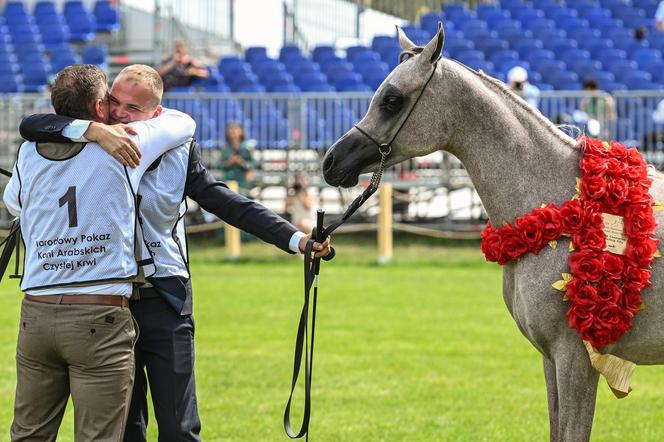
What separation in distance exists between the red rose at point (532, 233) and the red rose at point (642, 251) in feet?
1.26

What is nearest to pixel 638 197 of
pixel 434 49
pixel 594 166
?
pixel 594 166

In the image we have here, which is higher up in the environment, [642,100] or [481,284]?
[642,100]

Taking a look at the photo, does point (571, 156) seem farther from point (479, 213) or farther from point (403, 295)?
point (479, 213)

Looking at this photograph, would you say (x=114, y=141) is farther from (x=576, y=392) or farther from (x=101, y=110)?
(x=576, y=392)

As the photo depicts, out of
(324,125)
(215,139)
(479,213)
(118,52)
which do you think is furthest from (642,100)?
(118,52)

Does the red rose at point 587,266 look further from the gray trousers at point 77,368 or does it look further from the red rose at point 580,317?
the gray trousers at point 77,368

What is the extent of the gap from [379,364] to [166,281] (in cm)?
499

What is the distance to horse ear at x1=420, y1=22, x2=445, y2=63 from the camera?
475 cm

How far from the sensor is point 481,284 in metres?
14.4

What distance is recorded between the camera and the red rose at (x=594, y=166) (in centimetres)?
479

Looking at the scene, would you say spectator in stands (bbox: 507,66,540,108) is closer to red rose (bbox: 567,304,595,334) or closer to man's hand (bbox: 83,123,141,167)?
red rose (bbox: 567,304,595,334)

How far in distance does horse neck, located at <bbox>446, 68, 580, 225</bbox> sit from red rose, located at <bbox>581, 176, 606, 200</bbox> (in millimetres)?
77

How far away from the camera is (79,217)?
13.9 ft

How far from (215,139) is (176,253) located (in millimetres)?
13916
